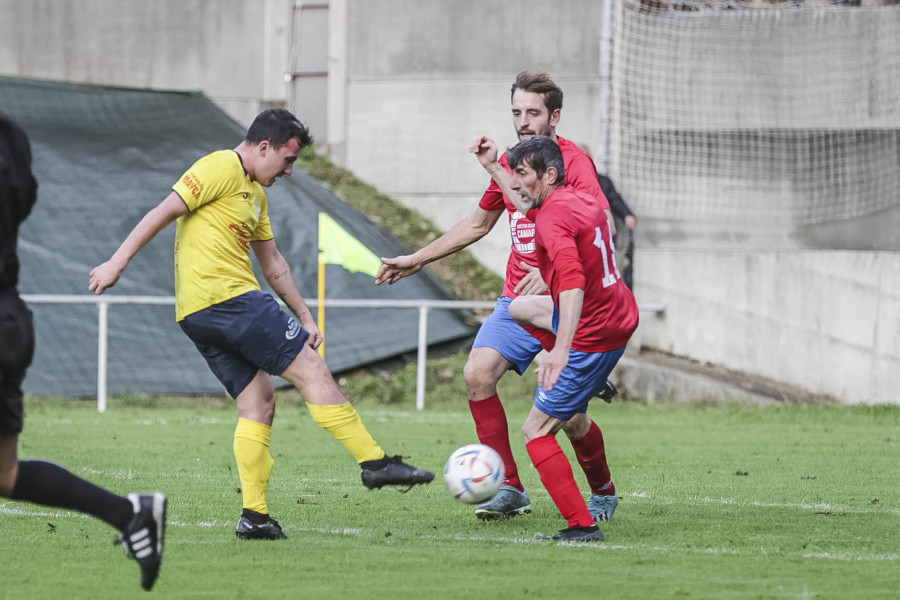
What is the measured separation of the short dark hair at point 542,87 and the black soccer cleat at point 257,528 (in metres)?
2.50

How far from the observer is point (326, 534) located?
5.47 m

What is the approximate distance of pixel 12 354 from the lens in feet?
12.8

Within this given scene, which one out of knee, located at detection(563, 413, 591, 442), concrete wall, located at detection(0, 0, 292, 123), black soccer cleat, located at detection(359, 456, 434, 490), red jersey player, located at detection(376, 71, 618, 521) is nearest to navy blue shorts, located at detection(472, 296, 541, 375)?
red jersey player, located at detection(376, 71, 618, 521)

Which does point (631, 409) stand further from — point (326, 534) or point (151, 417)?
point (326, 534)

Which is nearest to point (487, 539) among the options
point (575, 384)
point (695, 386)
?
point (575, 384)

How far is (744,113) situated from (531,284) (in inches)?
434

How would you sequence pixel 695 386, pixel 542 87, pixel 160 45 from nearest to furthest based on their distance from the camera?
pixel 542 87 → pixel 695 386 → pixel 160 45

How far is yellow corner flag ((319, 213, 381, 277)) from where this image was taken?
41.6 ft

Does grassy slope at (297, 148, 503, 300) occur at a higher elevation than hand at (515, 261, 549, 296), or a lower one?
lower

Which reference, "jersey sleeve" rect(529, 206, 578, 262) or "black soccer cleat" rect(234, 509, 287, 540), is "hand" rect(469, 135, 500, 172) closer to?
"jersey sleeve" rect(529, 206, 578, 262)

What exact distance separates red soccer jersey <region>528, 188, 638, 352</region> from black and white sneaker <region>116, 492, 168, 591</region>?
1.88 metres

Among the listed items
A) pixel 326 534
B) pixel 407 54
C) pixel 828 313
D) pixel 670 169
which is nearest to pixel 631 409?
pixel 828 313

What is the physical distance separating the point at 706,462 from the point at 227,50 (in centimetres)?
1306

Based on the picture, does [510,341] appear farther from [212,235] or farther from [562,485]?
[212,235]
